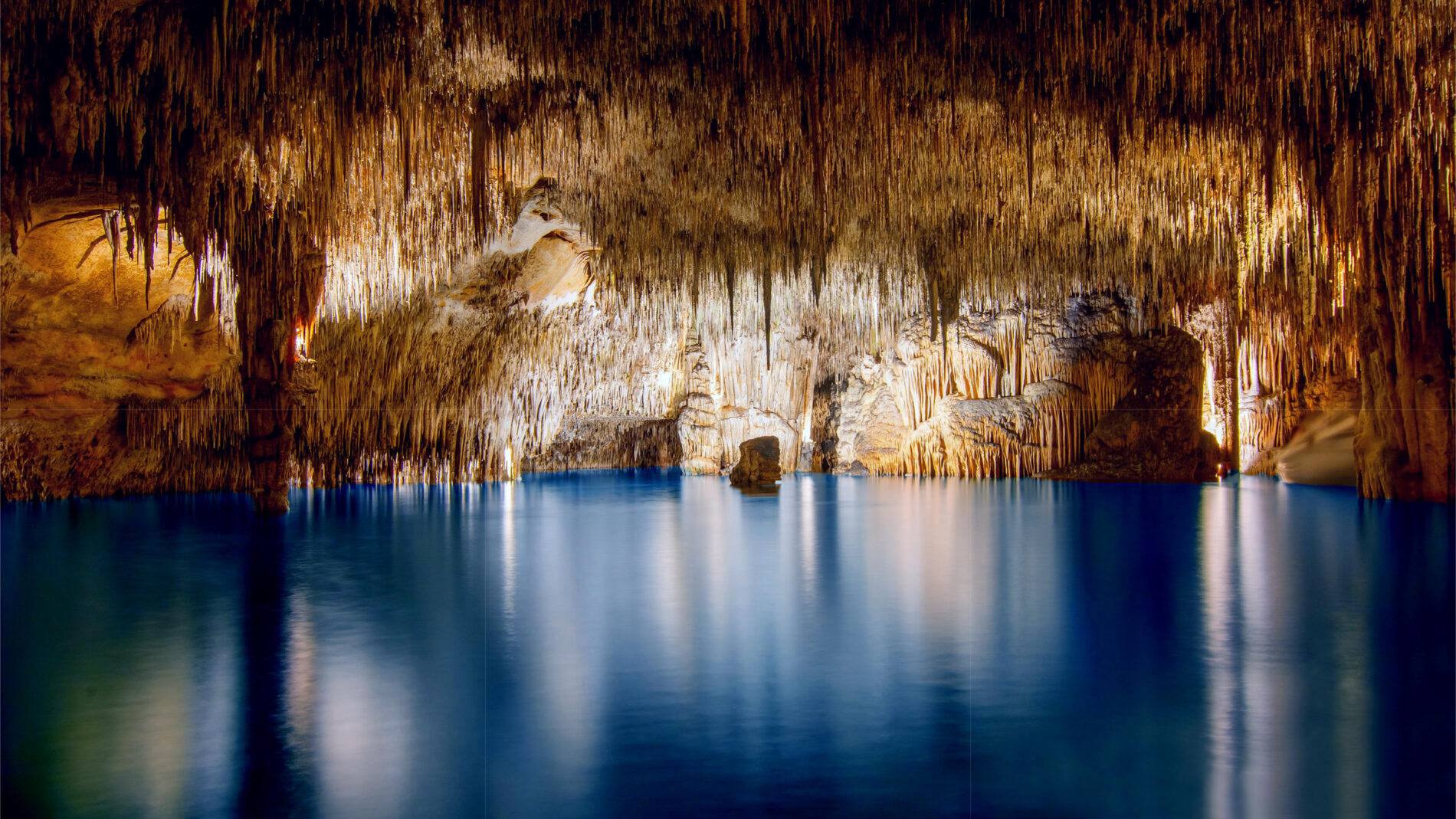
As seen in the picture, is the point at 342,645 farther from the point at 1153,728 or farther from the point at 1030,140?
the point at 1030,140

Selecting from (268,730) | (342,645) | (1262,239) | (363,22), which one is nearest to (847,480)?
(1262,239)

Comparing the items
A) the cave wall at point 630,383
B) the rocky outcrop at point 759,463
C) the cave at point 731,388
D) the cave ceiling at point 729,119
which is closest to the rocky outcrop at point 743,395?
the cave wall at point 630,383

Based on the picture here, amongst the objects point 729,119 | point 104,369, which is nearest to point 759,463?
point 729,119

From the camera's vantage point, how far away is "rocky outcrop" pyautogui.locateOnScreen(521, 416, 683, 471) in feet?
77.8

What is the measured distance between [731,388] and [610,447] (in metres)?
8.33

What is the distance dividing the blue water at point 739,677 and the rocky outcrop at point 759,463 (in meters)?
6.24

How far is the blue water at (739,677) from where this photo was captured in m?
2.44

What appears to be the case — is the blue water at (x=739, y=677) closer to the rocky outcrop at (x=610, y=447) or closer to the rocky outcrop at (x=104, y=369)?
the rocky outcrop at (x=104, y=369)

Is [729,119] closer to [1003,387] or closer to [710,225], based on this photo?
[710,225]

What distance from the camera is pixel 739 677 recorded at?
350cm

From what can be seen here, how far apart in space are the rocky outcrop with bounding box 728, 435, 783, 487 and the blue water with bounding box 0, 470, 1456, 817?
624 centimetres

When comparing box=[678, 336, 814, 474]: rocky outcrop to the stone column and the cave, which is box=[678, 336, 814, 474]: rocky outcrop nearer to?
the cave

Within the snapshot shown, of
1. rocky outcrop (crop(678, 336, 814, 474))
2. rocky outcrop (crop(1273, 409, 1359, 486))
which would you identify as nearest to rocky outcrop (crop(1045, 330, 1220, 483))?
rocky outcrop (crop(1273, 409, 1359, 486))

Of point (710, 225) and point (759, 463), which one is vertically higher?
point (710, 225)
